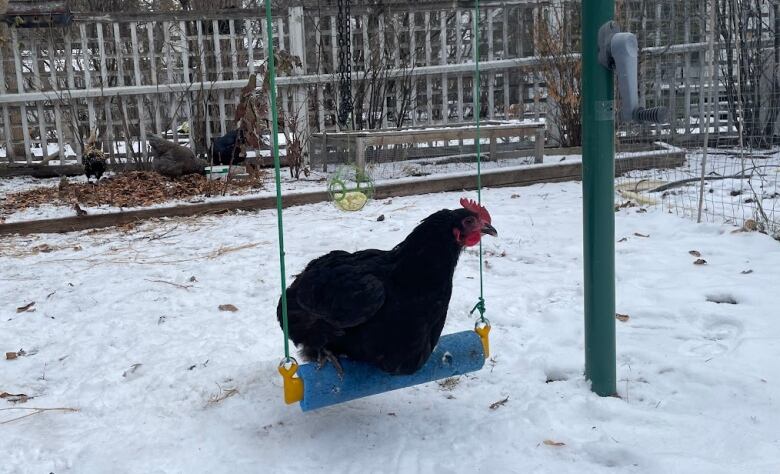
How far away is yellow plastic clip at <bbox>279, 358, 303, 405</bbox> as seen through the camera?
2.09m

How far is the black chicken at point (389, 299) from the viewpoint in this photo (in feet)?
7.02

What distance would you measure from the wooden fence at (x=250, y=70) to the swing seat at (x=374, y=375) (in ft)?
23.6

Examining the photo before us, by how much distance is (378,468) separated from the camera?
79.5 inches

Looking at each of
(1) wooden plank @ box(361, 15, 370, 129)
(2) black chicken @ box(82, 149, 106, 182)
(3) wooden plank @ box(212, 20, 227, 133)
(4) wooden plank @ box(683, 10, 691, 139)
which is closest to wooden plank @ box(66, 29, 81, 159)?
(2) black chicken @ box(82, 149, 106, 182)

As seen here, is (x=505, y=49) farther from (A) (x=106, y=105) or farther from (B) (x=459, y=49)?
(A) (x=106, y=105)

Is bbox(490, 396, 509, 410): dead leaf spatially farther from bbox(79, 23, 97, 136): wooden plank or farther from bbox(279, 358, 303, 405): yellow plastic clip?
bbox(79, 23, 97, 136): wooden plank

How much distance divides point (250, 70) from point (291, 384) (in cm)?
828

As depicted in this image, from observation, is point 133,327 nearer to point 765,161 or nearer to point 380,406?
point 380,406

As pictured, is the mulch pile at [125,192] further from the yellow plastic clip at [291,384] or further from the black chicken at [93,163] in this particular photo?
the yellow plastic clip at [291,384]

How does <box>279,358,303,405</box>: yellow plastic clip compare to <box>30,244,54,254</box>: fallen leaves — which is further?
<box>30,244,54,254</box>: fallen leaves

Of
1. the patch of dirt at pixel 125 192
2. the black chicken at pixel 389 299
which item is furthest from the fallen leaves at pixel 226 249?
the black chicken at pixel 389 299

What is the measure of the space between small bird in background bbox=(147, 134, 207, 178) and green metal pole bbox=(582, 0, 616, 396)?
6.64m

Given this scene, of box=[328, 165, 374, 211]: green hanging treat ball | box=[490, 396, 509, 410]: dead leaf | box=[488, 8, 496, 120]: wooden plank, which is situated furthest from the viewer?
box=[488, 8, 496, 120]: wooden plank

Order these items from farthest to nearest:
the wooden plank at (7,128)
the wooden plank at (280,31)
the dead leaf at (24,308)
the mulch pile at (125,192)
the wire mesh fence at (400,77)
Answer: the wooden plank at (280,31)
the wooden plank at (7,128)
the wire mesh fence at (400,77)
the mulch pile at (125,192)
the dead leaf at (24,308)
